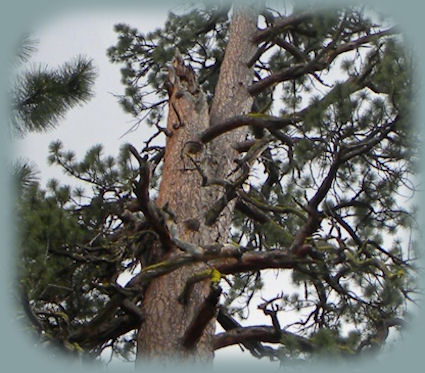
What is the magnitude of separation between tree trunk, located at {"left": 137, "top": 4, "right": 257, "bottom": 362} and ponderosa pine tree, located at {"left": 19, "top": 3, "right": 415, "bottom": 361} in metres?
0.01

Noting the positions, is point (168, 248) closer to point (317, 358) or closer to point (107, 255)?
point (107, 255)

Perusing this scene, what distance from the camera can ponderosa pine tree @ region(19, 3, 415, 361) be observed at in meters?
4.41

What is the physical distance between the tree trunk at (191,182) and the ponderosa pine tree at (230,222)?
1cm

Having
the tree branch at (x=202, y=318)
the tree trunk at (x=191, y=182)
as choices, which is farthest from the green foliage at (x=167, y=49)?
the tree branch at (x=202, y=318)

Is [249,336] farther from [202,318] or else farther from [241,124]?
[241,124]

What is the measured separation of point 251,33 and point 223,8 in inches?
40.6

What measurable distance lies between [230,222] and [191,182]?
50 centimetres

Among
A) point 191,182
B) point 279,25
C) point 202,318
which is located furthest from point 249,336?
point 279,25

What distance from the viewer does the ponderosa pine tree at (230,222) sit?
14.5 ft

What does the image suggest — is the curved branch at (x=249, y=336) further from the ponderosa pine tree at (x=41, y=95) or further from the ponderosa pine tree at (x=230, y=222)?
the ponderosa pine tree at (x=41, y=95)

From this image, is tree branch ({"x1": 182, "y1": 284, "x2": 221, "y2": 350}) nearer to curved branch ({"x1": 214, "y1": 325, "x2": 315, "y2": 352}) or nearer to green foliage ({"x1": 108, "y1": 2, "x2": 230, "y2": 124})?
curved branch ({"x1": 214, "y1": 325, "x2": 315, "y2": 352})

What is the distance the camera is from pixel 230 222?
19.5 feet

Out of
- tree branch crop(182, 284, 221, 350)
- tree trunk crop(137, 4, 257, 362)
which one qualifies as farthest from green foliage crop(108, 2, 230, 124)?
tree branch crop(182, 284, 221, 350)

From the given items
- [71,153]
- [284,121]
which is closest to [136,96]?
[71,153]
